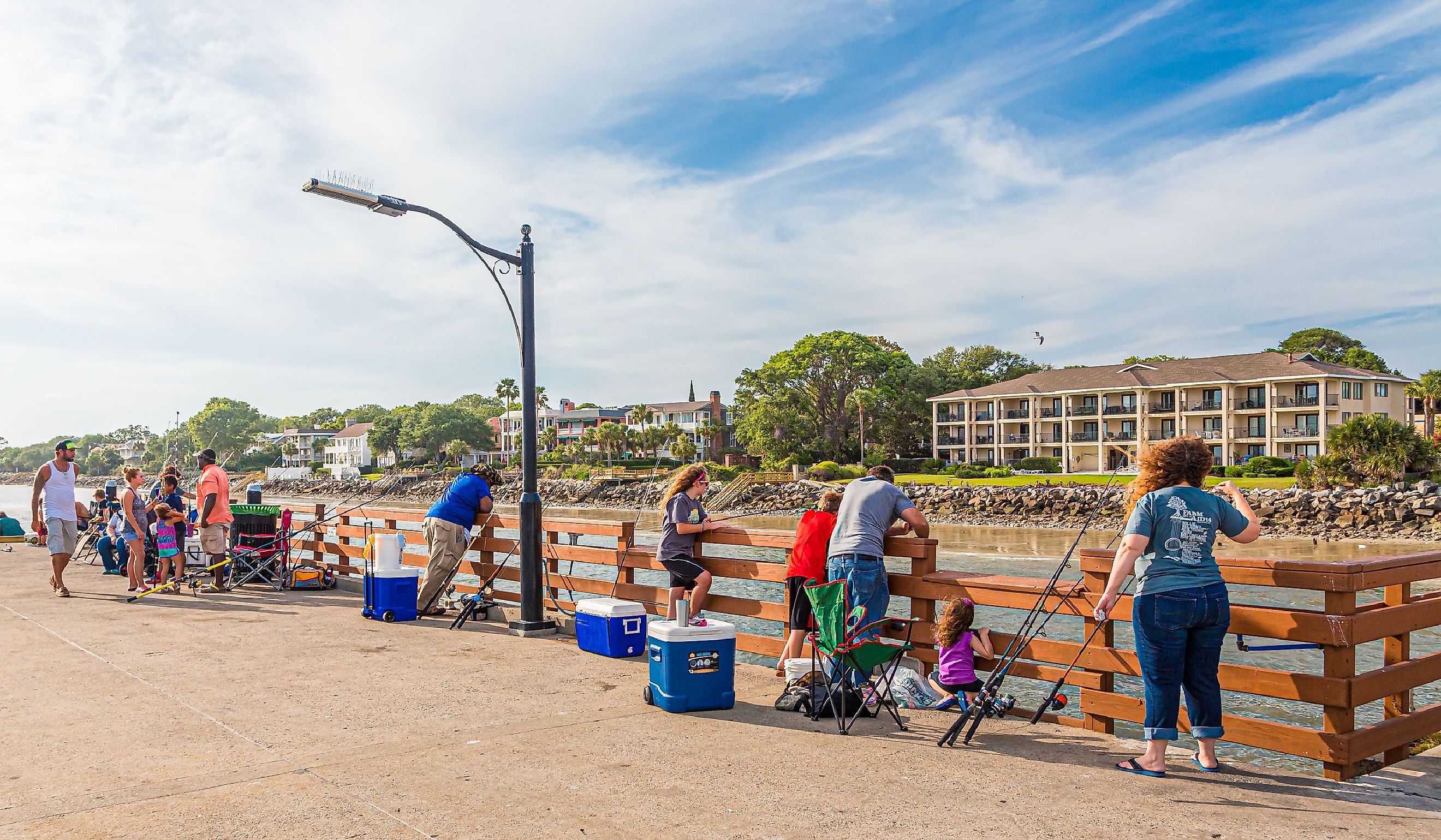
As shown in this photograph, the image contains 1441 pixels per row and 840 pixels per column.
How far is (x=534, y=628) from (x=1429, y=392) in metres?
72.5

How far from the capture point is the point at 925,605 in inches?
267

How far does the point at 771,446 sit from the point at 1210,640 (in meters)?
77.3

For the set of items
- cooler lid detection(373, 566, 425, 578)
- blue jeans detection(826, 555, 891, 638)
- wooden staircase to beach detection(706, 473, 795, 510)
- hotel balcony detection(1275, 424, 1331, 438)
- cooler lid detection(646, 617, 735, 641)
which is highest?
hotel balcony detection(1275, 424, 1331, 438)

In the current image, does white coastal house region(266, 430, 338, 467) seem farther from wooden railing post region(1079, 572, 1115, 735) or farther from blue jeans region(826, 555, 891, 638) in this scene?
wooden railing post region(1079, 572, 1115, 735)

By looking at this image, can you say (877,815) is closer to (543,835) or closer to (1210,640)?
(543,835)

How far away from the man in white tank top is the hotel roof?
63.2 meters

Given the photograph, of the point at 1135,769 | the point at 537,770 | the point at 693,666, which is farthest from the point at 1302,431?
the point at 537,770

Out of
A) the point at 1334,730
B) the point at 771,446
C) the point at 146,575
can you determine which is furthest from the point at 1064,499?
the point at 1334,730

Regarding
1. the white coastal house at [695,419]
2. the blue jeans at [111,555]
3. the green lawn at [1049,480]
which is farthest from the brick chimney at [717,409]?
the blue jeans at [111,555]

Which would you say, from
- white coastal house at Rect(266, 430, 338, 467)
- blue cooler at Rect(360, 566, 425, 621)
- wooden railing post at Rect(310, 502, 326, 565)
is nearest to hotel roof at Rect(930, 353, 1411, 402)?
wooden railing post at Rect(310, 502, 326, 565)

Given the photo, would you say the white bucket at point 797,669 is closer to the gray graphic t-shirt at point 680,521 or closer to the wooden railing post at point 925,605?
the wooden railing post at point 925,605

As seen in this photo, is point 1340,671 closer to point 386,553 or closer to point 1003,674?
point 1003,674

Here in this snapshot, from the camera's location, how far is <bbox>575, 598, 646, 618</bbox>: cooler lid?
26.7 feet

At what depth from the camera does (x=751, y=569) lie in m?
7.91
